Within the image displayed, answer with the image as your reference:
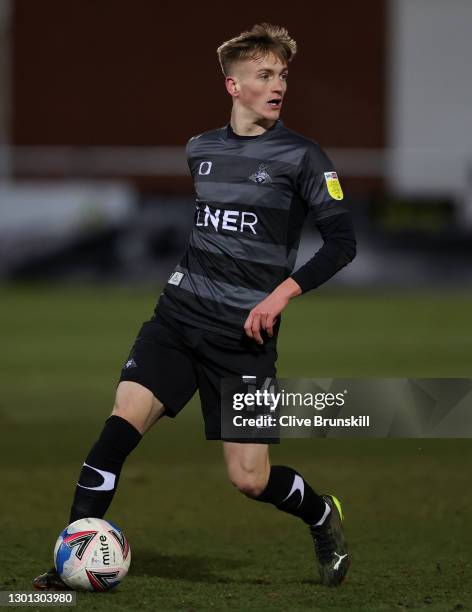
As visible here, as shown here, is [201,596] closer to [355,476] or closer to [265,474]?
[265,474]

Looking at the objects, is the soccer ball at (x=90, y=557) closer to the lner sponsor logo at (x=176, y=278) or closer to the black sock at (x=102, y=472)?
the black sock at (x=102, y=472)

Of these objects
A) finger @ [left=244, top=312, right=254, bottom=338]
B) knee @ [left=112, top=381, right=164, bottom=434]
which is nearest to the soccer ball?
knee @ [left=112, top=381, right=164, bottom=434]

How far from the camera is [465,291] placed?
71.4ft

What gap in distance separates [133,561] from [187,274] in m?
1.47

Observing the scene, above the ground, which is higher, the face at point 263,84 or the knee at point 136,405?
the face at point 263,84

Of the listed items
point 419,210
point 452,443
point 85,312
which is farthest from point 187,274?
point 419,210

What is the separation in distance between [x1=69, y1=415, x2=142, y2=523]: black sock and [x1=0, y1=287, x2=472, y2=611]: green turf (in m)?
0.38

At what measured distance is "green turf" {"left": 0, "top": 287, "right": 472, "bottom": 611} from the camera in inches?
235

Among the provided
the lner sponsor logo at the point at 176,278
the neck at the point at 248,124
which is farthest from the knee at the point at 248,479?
the neck at the point at 248,124

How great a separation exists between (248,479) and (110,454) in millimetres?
596

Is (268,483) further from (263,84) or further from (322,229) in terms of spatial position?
A: (263,84)

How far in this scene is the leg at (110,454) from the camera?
19.1 ft

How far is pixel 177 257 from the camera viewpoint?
21.4 metres

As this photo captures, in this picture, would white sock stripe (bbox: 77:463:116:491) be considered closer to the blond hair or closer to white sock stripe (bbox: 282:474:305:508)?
→ white sock stripe (bbox: 282:474:305:508)
